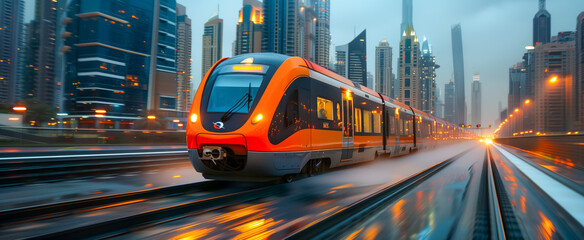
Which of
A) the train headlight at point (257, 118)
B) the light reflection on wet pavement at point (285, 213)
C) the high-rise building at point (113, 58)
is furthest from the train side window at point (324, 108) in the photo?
the high-rise building at point (113, 58)

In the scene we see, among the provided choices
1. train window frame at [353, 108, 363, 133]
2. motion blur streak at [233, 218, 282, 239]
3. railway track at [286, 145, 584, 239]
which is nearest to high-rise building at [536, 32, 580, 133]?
train window frame at [353, 108, 363, 133]

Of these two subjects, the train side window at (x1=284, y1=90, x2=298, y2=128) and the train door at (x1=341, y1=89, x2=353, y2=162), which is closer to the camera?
the train side window at (x1=284, y1=90, x2=298, y2=128)

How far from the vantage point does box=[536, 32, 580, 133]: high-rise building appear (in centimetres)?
10831

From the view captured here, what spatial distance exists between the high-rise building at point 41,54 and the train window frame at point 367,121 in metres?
157

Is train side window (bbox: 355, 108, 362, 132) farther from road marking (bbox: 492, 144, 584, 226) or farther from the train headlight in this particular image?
the train headlight

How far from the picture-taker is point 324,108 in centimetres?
978

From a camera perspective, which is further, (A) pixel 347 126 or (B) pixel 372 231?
(A) pixel 347 126

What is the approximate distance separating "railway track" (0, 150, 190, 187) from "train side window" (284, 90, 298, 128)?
5.59m

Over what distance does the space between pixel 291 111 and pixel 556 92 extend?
147 metres

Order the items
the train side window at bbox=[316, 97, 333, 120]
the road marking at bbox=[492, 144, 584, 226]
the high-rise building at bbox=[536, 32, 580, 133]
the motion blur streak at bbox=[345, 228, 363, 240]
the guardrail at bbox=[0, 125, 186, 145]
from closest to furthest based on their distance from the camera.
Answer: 1. the motion blur streak at bbox=[345, 228, 363, 240]
2. the road marking at bbox=[492, 144, 584, 226]
3. the train side window at bbox=[316, 97, 333, 120]
4. the guardrail at bbox=[0, 125, 186, 145]
5. the high-rise building at bbox=[536, 32, 580, 133]

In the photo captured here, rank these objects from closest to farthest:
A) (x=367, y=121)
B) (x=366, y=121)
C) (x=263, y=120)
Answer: (x=263, y=120)
(x=366, y=121)
(x=367, y=121)

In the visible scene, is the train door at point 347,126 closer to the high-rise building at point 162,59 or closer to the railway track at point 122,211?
A: the railway track at point 122,211

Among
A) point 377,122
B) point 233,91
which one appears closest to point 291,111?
point 233,91

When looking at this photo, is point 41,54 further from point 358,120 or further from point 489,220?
point 489,220
